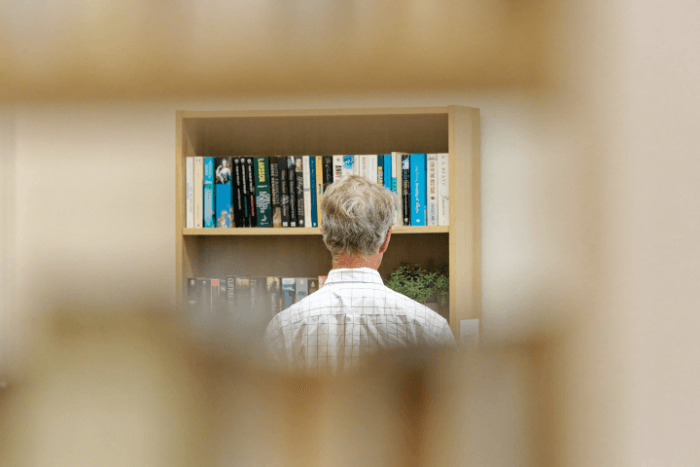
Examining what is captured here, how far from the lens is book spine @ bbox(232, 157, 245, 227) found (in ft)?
6.42

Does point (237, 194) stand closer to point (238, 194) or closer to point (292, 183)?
point (238, 194)

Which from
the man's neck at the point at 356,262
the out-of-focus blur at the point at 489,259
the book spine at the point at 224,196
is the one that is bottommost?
the man's neck at the point at 356,262

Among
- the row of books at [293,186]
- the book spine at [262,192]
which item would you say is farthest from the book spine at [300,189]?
the book spine at [262,192]

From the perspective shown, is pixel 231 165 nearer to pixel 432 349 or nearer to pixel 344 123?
pixel 344 123

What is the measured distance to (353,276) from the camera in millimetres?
1231

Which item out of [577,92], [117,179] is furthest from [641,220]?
[117,179]

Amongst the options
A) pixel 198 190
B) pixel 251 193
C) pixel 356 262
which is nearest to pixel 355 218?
pixel 356 262

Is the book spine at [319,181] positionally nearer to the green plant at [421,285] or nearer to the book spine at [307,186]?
the book spine at [307,186]

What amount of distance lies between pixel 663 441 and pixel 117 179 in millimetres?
214

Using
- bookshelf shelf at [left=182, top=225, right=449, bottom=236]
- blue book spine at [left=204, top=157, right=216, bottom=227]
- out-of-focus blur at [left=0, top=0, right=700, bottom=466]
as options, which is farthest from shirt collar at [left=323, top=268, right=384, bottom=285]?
out-of-focus blur at [left=0, top=0, right=700, bottom=466]

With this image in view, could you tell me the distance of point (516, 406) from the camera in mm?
176

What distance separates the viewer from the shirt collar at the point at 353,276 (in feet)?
3.97

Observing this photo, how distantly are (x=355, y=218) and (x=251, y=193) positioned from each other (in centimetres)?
79

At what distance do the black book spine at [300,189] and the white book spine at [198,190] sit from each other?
37 cm
